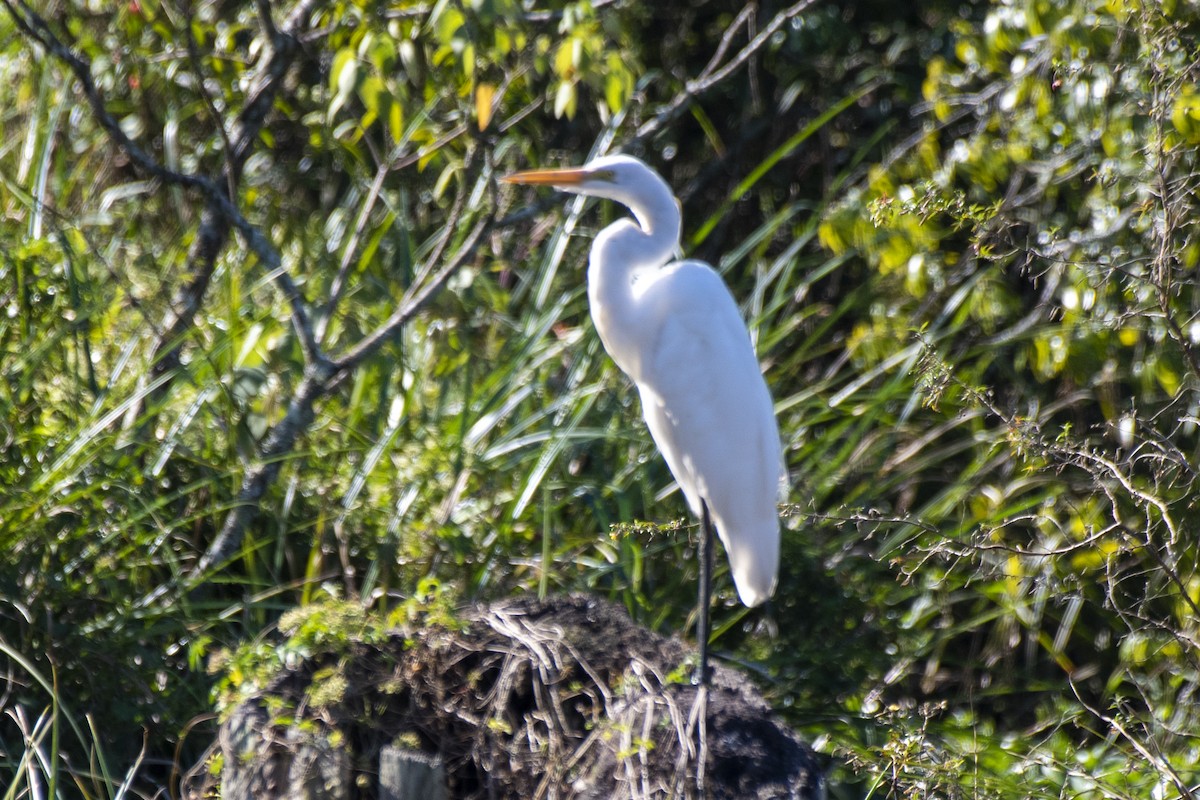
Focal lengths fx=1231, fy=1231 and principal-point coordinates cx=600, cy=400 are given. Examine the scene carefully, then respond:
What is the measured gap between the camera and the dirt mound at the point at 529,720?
6.20 feet

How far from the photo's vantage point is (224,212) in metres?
2.70

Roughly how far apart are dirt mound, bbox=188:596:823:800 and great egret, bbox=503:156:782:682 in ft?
1.20

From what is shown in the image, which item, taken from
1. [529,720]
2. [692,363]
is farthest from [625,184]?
[529,720]

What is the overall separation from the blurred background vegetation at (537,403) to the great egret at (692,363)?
0.16 m

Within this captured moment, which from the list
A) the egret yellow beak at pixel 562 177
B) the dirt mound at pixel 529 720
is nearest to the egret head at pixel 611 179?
the egret yellow beak at pixel 562 177

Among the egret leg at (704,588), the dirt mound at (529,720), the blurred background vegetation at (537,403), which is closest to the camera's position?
the dirt mound at (529,720)

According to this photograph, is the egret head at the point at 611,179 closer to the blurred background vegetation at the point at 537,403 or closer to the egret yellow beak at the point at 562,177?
the egret yellow beak at the point at 562,177

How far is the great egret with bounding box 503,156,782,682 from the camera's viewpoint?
2.52m

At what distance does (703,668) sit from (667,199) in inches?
38.0

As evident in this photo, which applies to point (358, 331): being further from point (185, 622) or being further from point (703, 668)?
point (703, 668)

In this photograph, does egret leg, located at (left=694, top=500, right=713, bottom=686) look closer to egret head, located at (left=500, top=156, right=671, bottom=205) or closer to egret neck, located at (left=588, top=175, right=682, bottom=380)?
egret neck, located at (left=588, top=175, right=682, bottom=380)

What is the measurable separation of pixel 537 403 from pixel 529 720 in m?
1.29

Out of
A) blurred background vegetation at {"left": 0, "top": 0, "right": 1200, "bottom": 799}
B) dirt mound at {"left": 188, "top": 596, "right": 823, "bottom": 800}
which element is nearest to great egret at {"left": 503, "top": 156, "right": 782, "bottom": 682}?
A: blurred background vegetation at {"left": 0, "top": 0, "right": 1200, "bottom": 799}

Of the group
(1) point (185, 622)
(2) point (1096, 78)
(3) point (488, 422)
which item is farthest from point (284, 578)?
(2) point (1096, 78)
